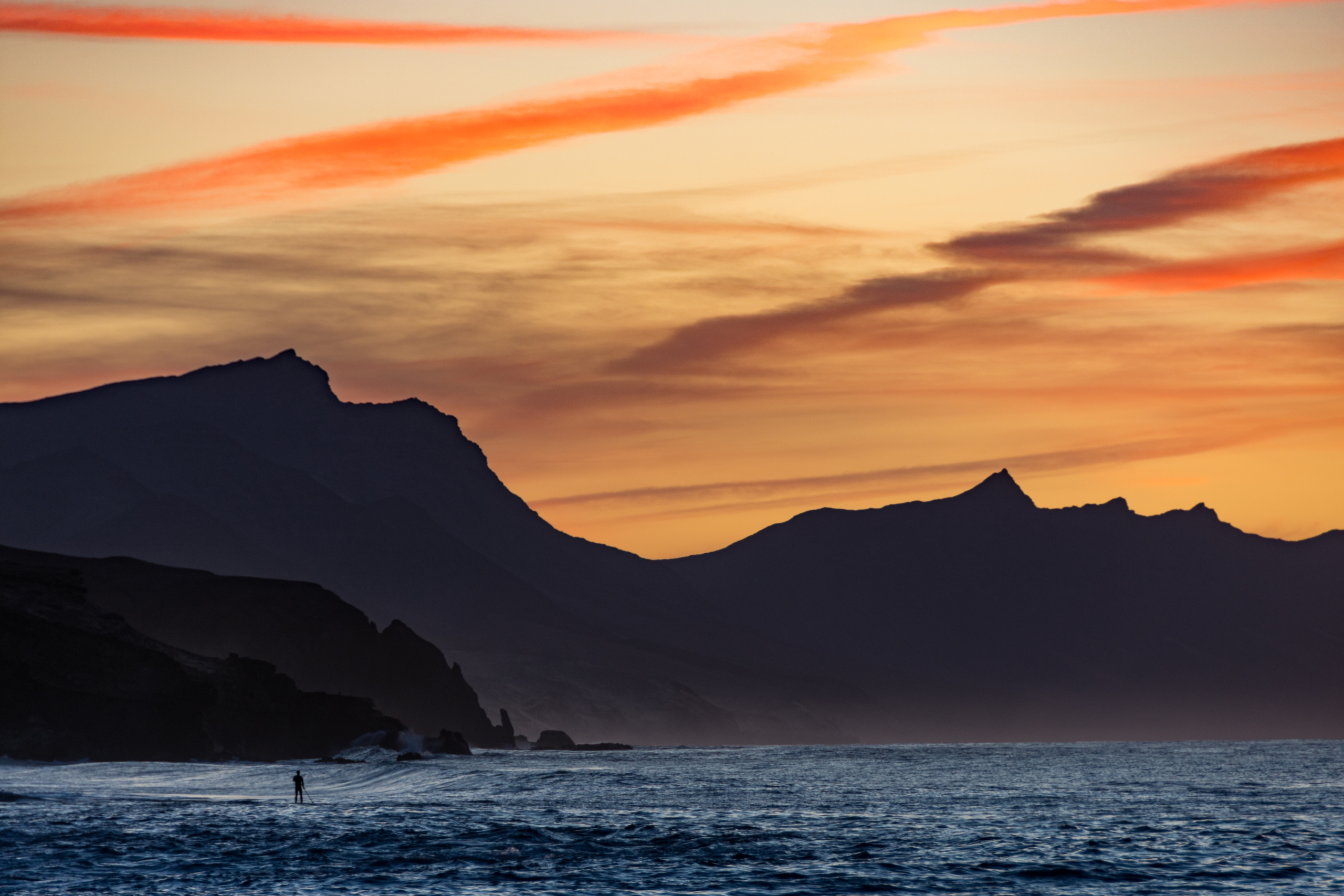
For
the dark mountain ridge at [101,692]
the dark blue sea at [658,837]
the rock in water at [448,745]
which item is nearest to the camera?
the dark blue sea at [658,837]

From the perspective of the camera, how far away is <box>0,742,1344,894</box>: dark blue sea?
4650 cm

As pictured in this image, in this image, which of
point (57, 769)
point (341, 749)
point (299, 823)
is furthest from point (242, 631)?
point (299, 823)

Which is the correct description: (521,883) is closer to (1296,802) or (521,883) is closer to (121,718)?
(1296,802)

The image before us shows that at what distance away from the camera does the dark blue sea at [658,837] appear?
153ft

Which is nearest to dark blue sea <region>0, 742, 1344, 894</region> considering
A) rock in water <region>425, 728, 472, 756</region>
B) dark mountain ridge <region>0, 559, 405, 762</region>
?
dark mountain ridge <region>0, 559, 405, 762</region>

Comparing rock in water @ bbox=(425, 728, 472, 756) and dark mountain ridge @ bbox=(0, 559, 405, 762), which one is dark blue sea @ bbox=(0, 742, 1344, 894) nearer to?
dark mountain ridge @ bbox=(0, 559, 405, 762)

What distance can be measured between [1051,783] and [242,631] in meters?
127

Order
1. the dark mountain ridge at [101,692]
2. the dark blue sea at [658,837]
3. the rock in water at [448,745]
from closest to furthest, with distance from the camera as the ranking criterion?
the dark blue sea at [658,837] → the dark mountain ridge at [101,692] → the rock in water at [448,745]

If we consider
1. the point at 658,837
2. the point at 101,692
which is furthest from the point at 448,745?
the point at 658,837

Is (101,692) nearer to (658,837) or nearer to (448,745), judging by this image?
(448,745)

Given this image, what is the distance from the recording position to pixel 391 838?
5919cm

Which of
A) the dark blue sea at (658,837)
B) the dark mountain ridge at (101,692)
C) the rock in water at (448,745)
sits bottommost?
the dark blue sea at (658,837)

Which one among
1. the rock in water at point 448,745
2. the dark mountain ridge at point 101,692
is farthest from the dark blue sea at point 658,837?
the rock in water at point 448,745

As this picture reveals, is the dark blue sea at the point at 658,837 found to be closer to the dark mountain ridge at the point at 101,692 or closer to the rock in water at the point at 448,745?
the dark mountain ridge at the point at 101,692
